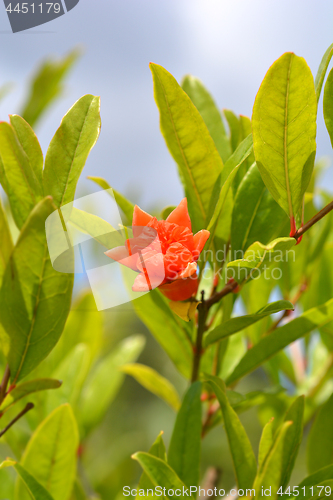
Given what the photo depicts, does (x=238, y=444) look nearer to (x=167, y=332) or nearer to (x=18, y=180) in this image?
(x=167, y=332)

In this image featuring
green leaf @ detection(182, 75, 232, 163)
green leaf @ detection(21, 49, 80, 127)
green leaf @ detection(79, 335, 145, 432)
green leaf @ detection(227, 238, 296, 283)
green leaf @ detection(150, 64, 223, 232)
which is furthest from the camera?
green leaf @ detection(21, 49, 80, 127)

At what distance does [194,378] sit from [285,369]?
0.49 meters

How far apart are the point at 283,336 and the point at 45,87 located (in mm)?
1377

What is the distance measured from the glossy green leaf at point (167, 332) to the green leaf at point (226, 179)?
256 mm

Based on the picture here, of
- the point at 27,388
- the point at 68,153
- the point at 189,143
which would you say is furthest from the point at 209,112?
the point at 27,388

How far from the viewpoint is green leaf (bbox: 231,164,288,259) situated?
627mm

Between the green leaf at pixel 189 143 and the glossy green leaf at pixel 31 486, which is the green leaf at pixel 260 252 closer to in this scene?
the green leaf at pixel 189 143

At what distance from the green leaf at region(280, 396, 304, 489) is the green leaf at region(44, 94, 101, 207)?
43cm

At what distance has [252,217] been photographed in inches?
24.8

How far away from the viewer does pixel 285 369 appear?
108 cm

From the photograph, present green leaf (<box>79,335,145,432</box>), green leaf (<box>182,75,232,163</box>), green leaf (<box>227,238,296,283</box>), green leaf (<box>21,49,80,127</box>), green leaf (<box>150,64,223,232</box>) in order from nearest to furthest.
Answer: green leaf (<box>227,238,296,283</box>)
green leaf (<box>150,64,223,232</box>)
green leaf (<box>182,75,232,163</box>)
green leaf (<box>79,335,145,432</box>)
green leaf (<box>21,49,80,127</box>)

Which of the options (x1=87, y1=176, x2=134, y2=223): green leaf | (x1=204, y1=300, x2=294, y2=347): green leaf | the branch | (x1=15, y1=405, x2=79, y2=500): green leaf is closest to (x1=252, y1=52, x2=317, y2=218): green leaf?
the branch

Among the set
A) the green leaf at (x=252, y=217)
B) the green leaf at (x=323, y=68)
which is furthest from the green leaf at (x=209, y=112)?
the green leaf at (x=323, y=68)

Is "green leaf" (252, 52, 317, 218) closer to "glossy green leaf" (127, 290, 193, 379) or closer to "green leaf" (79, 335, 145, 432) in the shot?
"glossy green leaf" (127, 290, 193, 379)
